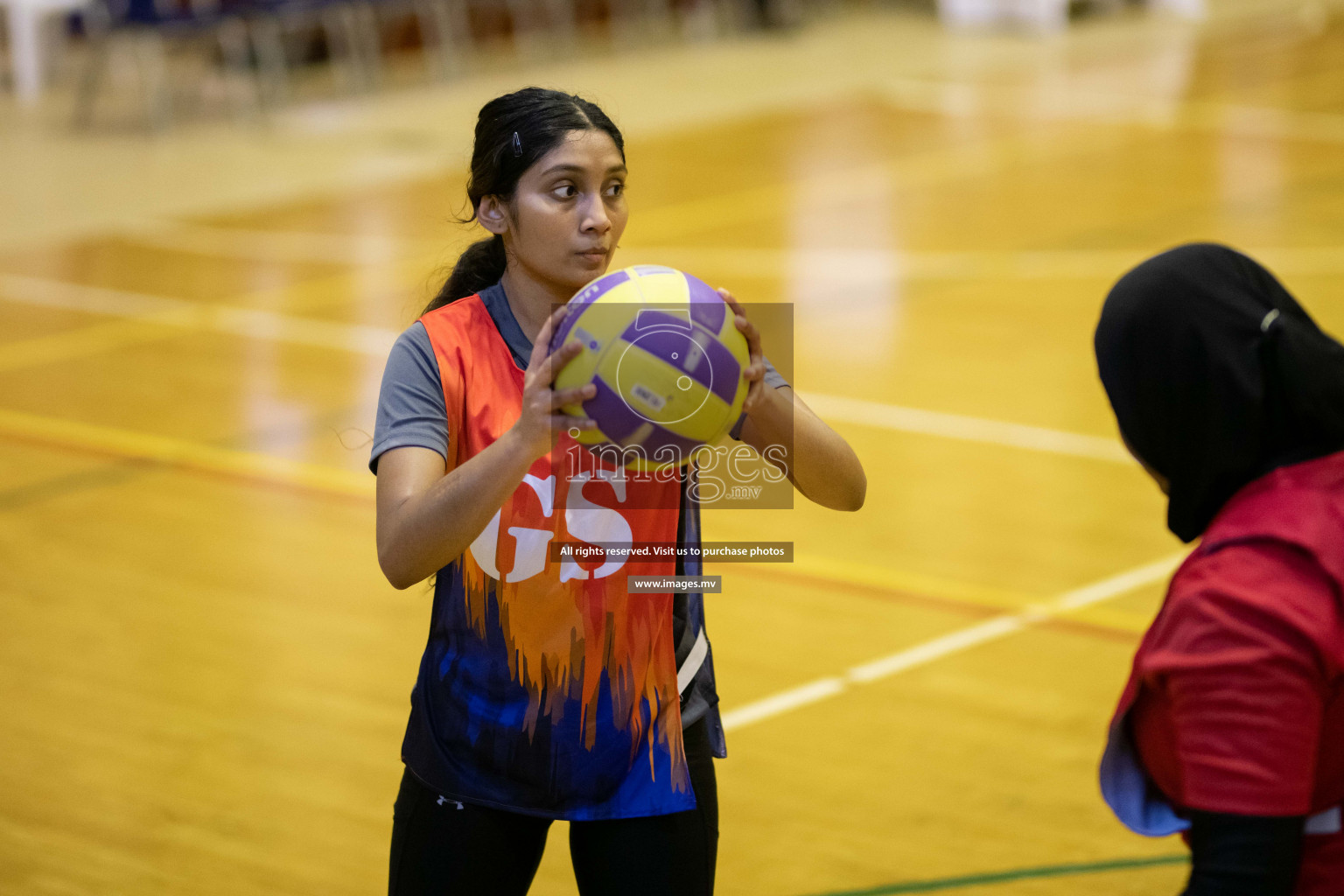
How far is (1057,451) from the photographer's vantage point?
5906mm

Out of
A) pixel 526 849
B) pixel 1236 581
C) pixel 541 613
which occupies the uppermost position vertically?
pixel 1236 581

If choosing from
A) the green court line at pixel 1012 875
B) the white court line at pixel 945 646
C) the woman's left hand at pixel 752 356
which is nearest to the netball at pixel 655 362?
the woman's left hand at pixel 752 356

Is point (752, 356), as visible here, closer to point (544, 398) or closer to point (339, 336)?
point (544, 398)

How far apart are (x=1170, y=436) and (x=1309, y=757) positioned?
36 cm

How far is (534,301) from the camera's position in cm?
197

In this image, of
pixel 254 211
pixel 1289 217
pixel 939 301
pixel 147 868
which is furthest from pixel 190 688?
pixel 1289 217

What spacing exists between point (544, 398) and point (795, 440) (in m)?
0.36

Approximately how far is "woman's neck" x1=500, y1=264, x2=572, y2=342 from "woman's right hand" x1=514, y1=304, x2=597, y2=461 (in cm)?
28

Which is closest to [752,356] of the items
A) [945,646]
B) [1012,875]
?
[1012,875]

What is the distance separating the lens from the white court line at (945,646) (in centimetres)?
412

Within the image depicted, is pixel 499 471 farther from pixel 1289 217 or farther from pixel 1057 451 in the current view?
pixel 1289 217

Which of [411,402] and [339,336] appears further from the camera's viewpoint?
[339,336]

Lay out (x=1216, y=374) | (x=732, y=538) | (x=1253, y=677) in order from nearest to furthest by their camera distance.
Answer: (x=1253, y=677) → (x=1216, y=374) → (x=732, y=538)

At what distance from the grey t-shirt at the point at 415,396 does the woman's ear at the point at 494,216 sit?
128 millimetres
